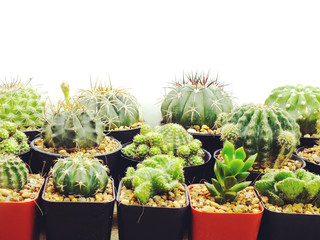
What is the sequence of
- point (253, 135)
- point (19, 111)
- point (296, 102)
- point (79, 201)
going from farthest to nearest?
1. point (296, 102)
2. point (19, 111)
3. point (253, 135)
4. point (79, 201)

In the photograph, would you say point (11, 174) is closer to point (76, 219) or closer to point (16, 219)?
point (16, 219)

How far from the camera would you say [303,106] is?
8.77ft

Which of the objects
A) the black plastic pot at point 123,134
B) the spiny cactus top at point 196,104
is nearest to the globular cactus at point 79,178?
the black plastic pot at point 123,134

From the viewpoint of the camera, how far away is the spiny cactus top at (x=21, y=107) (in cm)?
247

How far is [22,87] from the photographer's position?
2707mm

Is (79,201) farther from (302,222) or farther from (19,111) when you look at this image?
(19,111)

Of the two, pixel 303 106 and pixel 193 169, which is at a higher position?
pixel 303 106

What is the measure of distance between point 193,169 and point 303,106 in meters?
1.15

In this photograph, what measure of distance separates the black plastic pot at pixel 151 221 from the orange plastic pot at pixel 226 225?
0.26 feet

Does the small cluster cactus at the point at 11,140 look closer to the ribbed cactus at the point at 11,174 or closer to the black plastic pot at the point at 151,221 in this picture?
the ribbed cactus at the point at 11,174

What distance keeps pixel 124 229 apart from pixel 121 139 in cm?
101

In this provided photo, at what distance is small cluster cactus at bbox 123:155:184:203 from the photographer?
157cm

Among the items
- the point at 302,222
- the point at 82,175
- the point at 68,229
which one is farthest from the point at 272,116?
the point at 68,229

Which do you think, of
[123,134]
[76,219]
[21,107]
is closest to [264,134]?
[123,134]
